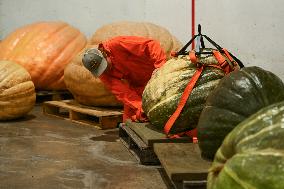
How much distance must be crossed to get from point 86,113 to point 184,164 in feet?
10.3

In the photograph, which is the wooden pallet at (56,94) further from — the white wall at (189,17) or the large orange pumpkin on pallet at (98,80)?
the white wall at (189,17)

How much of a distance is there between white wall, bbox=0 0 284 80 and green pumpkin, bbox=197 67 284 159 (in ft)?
10.1

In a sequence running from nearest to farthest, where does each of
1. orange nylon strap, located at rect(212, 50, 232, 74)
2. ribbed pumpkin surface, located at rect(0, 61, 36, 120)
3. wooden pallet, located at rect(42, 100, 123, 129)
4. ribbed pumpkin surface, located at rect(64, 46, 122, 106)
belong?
1. orange nylon strap, located at rect(212, 50, 232, 74)
2. wooden pallet, located at rect(42, 100, 123, 129)
3. ribbed pumpkin surface, located at rect(0, 61, 36, 120)
4. ribbed pumpkin surface, located at rect(64, 46, 122, 106)

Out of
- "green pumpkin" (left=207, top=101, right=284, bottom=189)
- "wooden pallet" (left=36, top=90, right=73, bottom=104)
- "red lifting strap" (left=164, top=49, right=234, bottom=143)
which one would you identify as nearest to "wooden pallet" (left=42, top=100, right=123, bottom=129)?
"wooden pallet" (left=36, top=90, right=73, bottom=104)

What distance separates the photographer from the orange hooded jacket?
16.4 ft

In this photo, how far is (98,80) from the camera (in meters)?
6.04

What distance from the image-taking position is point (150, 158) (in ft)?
12.8

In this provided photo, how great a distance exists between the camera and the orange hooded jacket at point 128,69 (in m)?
5.01

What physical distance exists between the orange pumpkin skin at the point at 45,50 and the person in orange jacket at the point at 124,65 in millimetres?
2093

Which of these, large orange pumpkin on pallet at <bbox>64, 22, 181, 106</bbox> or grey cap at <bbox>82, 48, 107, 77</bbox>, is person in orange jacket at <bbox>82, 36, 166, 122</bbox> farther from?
Result: large orange pumpkin on pallet at <bbox>64, 22, 181, 106</bbox>

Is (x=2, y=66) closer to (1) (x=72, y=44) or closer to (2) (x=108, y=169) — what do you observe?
(1) (x=72, y=44)

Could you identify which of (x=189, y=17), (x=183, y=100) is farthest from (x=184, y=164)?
(x=189, y=17)

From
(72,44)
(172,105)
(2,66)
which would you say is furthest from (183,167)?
(72,44)

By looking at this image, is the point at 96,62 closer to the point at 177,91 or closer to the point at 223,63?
the point at 177,91
